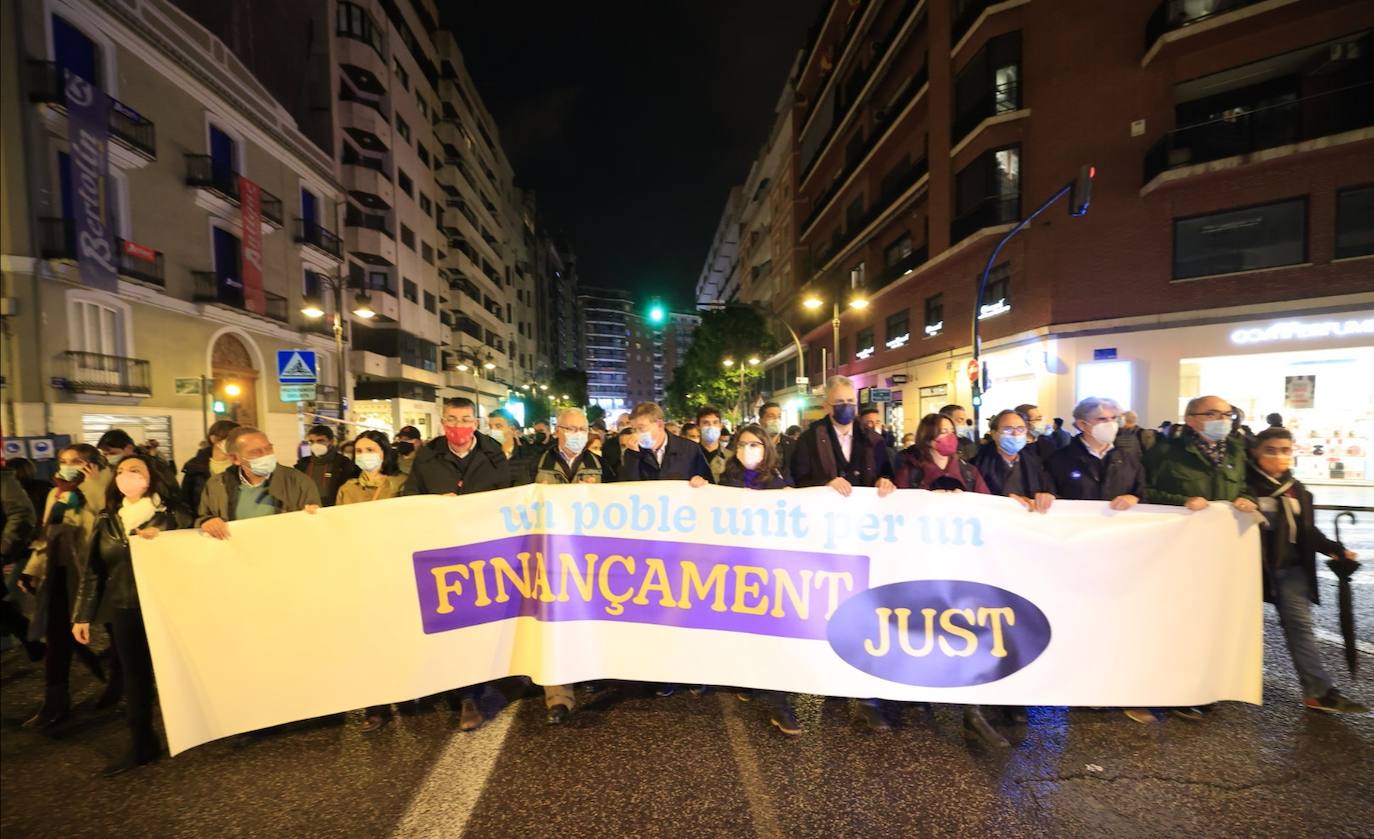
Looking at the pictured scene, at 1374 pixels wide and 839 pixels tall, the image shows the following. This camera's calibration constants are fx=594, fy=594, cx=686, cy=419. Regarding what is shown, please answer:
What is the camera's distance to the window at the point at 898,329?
26.6 metres

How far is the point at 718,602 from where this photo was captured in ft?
12.3

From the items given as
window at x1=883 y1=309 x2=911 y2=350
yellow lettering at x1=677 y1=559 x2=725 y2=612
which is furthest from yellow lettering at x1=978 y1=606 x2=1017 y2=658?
window at x1=883 y1=309 x2=911 y2=350

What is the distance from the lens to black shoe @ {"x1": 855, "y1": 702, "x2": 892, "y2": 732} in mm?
3594

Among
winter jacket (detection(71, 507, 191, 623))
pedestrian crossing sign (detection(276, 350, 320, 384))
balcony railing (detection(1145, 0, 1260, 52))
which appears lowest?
winter jacket (detection(71, 507, 191, 623))

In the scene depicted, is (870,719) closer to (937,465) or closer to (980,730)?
(980,730)

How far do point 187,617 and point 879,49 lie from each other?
3311 cm

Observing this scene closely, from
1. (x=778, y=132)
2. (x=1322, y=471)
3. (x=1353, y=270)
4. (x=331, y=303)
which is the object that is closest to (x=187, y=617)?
(x=1322, y=471)

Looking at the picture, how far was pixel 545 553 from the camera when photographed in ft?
12.5

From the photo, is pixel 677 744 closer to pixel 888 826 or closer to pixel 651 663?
pixel 651 663

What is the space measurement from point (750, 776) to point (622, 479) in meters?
2.45

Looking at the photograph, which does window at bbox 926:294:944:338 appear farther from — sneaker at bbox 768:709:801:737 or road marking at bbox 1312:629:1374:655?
sneaker at bbox 768:709:801:737

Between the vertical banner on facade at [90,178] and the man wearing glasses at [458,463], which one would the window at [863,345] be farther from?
the vertical banner on facade at [90,178]

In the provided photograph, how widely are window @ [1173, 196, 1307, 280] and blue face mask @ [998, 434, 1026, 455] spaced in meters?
16.3

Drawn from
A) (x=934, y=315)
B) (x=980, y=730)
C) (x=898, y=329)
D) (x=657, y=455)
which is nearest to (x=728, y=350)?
(x=898, y=329)
